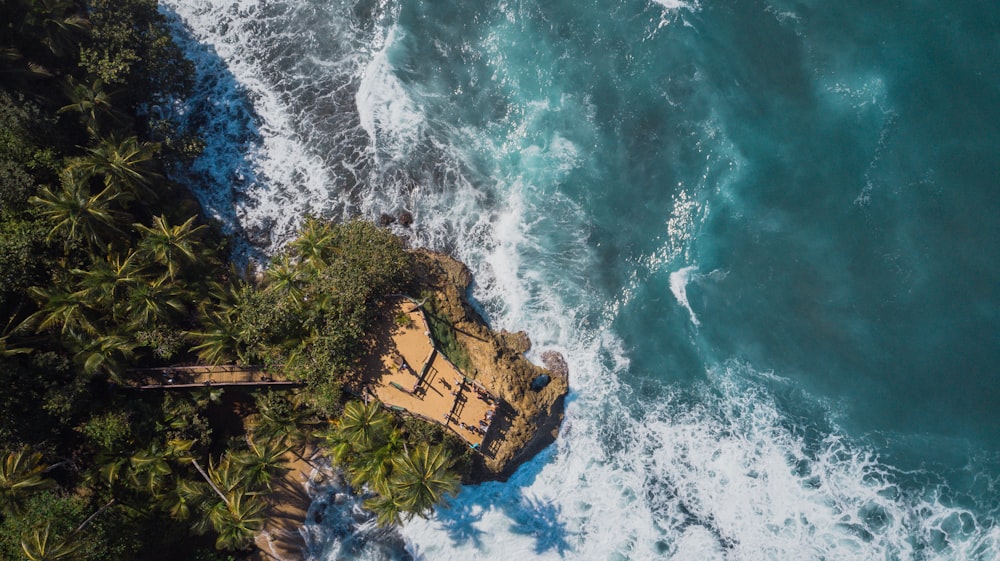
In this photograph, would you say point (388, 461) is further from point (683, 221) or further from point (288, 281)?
point (683, 221)

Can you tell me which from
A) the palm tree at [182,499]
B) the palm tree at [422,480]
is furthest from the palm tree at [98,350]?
the palm tree at [422,480]

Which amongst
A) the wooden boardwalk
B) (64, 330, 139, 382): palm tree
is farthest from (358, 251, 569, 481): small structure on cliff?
(64, 330, 139, 382): palm tree

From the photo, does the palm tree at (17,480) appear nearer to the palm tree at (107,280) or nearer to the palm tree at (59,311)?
the palm tree at (59,311)

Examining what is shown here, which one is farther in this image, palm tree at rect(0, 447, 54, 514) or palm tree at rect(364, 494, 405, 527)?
palm tree at rect(364, 494, 405, 527)

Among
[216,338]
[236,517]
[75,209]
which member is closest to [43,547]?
[236,517]

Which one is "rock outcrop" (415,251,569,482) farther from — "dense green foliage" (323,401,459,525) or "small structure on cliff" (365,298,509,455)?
"dense green foliage" (323,401,459,525)
